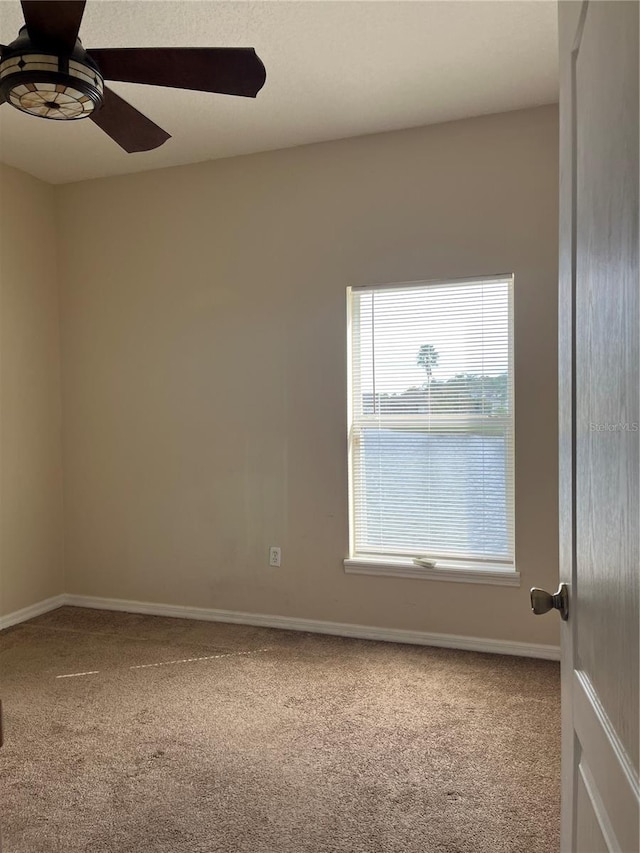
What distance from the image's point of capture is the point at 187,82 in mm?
1904

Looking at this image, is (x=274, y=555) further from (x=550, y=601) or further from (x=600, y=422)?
(x=600, y=422)

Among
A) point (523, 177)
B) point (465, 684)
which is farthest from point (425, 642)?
point (523, 177)

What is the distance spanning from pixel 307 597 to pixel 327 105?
2669mm

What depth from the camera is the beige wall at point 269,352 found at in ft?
11.3

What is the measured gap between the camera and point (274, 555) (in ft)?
13.1

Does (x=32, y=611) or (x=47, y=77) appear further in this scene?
(x=32, y=611)

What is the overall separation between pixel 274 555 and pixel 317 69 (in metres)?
2.58

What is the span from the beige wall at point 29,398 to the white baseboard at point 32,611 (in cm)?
3

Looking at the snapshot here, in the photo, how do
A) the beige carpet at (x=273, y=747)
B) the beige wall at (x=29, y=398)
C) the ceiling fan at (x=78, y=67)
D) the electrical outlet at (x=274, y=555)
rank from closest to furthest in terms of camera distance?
the ceiling fan at (x=78, y=67), the beige carpet at (x=273, y=747), the electrical outlet at (x=274, y=555), the beige wall at (x=29, y=398)

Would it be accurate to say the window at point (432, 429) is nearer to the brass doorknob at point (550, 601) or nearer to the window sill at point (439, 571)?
the window sill at point (439, 571)

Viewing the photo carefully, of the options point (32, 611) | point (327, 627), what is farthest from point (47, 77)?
point (32, 611)

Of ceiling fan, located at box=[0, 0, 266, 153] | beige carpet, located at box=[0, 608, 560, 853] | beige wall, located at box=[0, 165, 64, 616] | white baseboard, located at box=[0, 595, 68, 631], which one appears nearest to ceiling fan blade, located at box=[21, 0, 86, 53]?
ceiling fan, located at box=[0, 0, 266, 153]

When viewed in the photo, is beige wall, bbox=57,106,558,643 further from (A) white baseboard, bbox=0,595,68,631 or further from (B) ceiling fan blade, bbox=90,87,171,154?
(B) ceiling fan blade, bbox=90,87,171,154

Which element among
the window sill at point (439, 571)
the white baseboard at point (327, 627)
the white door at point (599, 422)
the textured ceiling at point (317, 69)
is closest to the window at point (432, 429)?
the window sill at point (439, 571)
